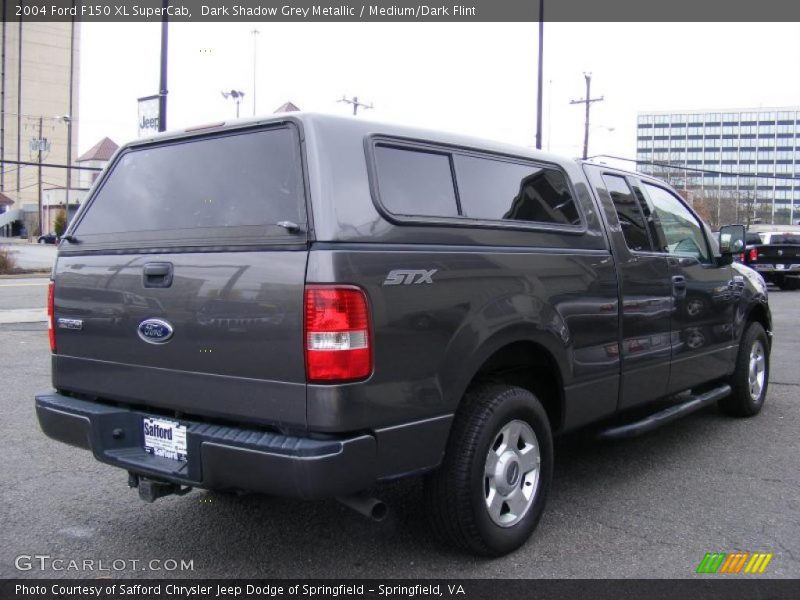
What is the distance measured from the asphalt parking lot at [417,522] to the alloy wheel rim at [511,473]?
0.22 metres

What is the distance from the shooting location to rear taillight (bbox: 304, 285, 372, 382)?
9.12 feet

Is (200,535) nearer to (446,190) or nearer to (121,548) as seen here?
(121,548)

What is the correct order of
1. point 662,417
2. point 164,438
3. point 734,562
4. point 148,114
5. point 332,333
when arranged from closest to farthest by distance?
1. point 332,333
2. point 164,438
3. point 734,562
4. point 662,417
5. point 148,114

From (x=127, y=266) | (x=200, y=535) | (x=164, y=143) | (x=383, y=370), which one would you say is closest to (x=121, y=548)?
(x=200, y=535)

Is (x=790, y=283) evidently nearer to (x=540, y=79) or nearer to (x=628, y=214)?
(x=540, y=79)

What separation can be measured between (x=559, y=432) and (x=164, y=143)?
250cm

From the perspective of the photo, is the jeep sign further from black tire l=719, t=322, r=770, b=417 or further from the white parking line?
black tire l=719, t=322, r=770, b=417

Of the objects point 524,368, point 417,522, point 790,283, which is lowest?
point 417,522

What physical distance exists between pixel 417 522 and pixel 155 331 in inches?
66.9

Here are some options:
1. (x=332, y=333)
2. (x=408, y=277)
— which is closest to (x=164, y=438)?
(x=332, y=333)

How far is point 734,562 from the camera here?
348cm

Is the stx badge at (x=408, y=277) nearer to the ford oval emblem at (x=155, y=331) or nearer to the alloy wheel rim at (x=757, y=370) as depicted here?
the ford oval emblem at (x=155, y=331)

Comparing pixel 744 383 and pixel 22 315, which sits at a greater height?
pixel 744 383

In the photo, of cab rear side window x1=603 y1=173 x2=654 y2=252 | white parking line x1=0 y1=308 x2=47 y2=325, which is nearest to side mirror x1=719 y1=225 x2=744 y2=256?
cab rear side window x1=603 y1=173 x2=654 y2=252
